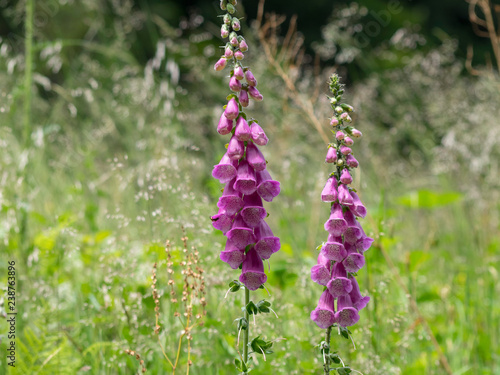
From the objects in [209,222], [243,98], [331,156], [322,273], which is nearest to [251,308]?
[322,273]

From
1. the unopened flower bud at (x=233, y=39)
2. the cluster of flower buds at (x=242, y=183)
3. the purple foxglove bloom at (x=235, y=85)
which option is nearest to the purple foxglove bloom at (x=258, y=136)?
the cluster of flower buds at (x=242, y=183)

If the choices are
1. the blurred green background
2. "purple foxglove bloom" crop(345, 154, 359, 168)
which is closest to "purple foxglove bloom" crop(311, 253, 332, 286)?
"purple foxglove bloom" crop(345, 154, 359, 168)

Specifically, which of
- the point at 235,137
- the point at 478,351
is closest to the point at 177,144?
the point at 235,137

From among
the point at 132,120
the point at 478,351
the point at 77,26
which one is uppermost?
the point at 77,26

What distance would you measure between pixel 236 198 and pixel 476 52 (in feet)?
55.2

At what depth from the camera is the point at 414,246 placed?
3.87 metres

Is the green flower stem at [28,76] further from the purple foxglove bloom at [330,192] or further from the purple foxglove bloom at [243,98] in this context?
the purple foxglove bloom at [330,192]

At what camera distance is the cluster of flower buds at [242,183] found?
4.09 feet

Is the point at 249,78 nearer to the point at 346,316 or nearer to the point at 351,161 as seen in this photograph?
the point at 351,161

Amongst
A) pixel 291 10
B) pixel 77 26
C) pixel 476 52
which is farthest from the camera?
pixel 291 10

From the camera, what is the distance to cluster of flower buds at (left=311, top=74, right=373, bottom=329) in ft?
3.99

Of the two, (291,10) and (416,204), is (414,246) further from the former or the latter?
(291,10)

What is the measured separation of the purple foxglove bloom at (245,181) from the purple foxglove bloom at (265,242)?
0.32 ft

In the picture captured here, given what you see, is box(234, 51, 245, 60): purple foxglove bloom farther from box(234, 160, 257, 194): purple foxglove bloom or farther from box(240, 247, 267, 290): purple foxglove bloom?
box(240, 247, 267, 290): purple foxglove bloom
